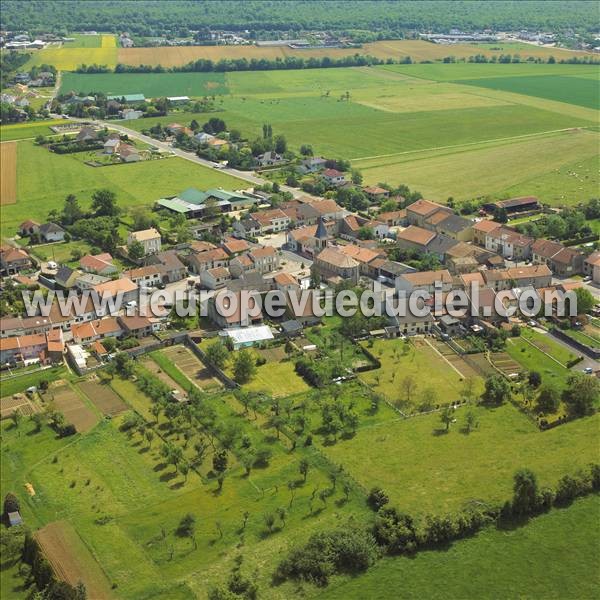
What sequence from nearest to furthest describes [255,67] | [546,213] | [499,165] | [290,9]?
[546,213]
[499,165]
[255,67]
[290,9]

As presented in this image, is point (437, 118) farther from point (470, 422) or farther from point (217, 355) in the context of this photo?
point (470, 422)

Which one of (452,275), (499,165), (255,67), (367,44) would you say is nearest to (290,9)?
(367,44)

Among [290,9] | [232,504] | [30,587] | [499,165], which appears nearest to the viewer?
[30,587]

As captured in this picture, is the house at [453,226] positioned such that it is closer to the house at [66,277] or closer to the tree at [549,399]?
the tree at [549,399]

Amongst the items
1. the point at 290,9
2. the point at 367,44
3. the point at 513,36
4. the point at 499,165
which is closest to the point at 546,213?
the point at 499,165

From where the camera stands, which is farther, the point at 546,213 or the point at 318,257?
the point at 546,213

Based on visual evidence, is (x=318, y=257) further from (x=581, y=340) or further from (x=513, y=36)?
(x=513, y=36)
